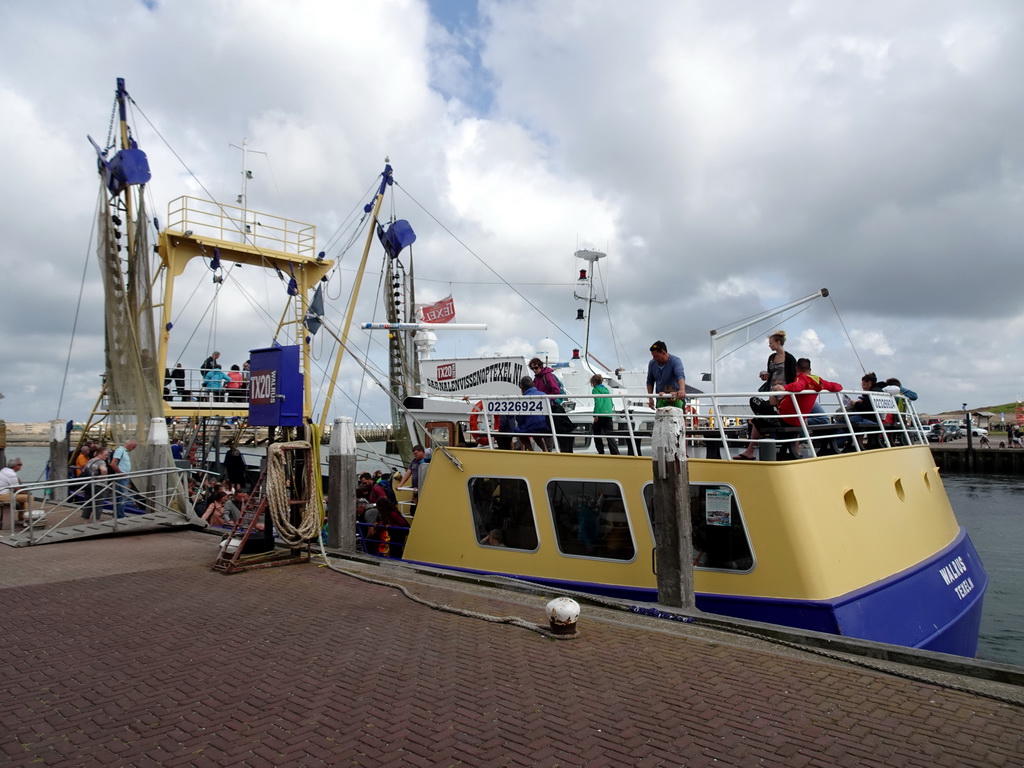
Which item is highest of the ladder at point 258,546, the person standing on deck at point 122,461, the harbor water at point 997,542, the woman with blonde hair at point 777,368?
the woman with blonde hair at point 777,368

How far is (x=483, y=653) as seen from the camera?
245 inches

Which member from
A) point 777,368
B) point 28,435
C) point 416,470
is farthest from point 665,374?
point 28,435

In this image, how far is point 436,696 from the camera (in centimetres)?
520

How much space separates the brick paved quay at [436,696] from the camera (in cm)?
435

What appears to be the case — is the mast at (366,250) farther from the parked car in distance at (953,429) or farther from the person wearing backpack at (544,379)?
the parked car in distance at (953,429)

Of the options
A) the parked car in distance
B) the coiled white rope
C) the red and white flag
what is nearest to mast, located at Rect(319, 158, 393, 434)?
the red and white flag

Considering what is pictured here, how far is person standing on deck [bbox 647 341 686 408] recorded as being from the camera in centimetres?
939

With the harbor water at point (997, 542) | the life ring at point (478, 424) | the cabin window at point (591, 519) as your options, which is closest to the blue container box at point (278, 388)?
the life ring at point (478, 424)

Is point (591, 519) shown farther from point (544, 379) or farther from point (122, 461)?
point (122, 461)

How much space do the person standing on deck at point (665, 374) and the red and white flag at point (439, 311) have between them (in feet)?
36.3

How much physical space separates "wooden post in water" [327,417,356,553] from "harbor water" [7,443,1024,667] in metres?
1.62

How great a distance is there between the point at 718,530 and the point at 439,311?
13.4 m

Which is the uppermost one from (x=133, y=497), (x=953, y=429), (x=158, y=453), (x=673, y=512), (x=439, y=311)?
(x=439, y=311)

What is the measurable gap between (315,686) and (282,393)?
5.58 m
